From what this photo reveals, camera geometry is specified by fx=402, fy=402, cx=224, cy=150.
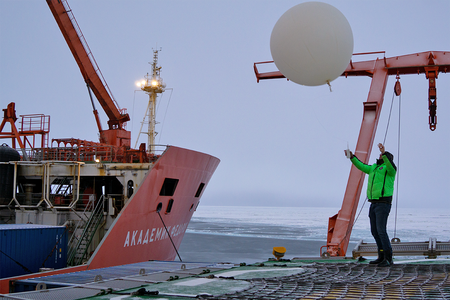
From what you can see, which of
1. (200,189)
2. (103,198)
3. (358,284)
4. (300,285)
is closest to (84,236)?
(103,198)

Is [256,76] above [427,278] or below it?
above

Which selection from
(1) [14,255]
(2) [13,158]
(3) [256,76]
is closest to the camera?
(1) [14,255]

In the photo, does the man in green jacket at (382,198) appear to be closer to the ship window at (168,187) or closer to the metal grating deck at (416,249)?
the metal grating deck at (416,249)

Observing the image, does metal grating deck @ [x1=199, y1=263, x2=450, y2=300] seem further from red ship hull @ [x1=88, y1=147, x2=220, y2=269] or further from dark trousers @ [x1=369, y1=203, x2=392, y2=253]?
red ship hull @ [x1=88, y1=147, x2=220, y2=269]

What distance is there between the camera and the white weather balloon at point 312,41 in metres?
6.26

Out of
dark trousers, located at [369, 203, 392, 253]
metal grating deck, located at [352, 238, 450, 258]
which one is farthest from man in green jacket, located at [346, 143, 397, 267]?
metal grating deck, located at [352, 238, 450, 258]

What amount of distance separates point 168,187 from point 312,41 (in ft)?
39.4

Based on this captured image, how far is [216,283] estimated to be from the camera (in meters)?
4.96

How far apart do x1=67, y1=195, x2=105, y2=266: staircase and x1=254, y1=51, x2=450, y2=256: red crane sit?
29.0ft

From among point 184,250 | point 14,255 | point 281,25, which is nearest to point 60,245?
point 14,255

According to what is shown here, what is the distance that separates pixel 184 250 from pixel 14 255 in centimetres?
2260

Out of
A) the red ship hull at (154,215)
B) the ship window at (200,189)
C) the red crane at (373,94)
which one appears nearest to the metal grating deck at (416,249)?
the red crane at (373,94)

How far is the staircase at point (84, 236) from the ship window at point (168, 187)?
2.45 m

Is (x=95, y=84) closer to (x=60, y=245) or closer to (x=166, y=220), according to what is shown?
(x=166, y=220)
